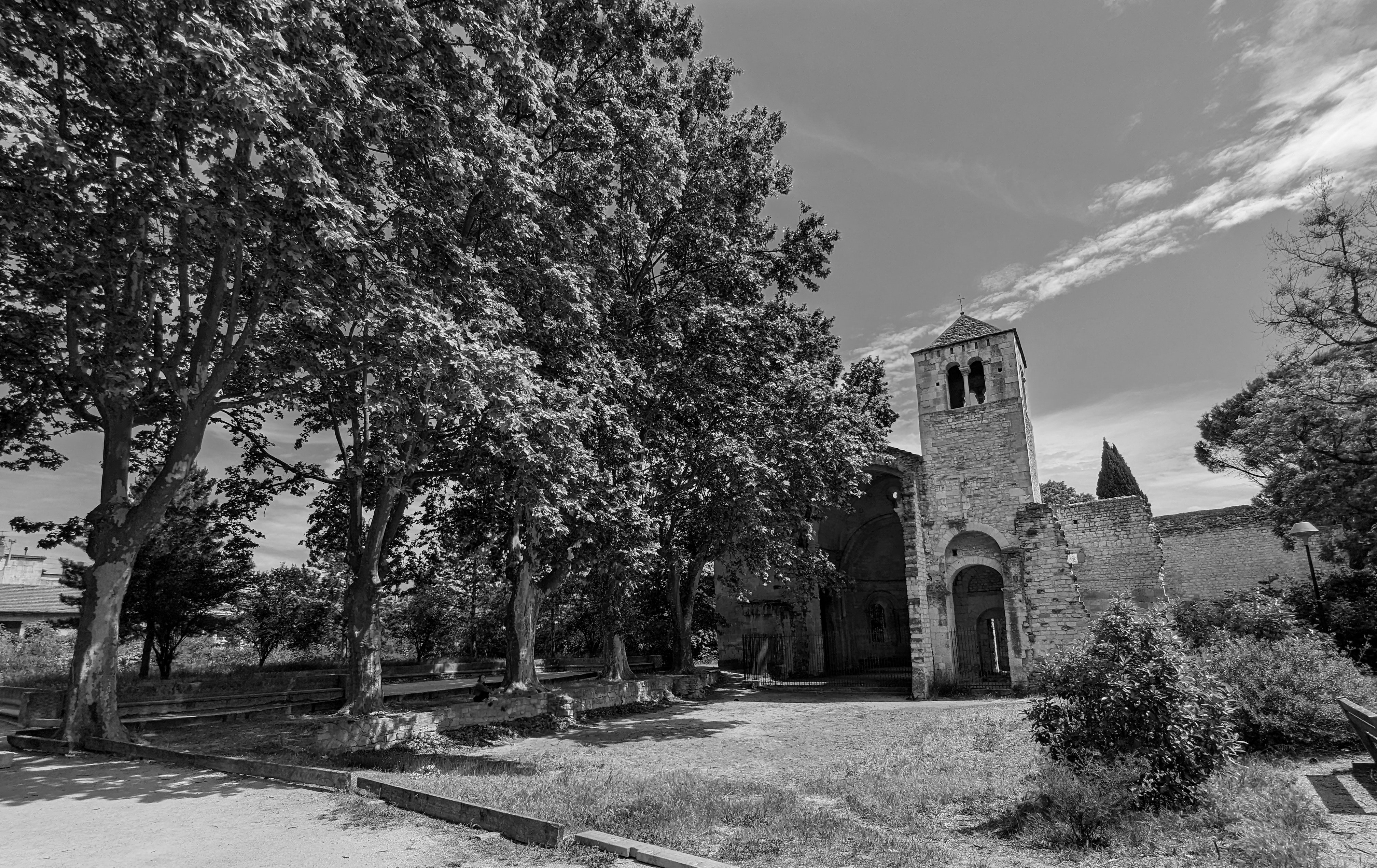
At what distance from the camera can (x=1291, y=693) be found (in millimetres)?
9086

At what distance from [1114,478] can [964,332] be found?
80.0ft

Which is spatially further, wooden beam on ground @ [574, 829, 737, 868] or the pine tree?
the pine tree

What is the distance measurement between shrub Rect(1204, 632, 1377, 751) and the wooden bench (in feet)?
1.42

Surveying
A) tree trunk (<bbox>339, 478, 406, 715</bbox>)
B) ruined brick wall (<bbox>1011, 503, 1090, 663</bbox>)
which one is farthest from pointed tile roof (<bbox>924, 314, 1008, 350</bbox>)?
tree trunk (<bbox>339, 478, 406, 715</bbox>)

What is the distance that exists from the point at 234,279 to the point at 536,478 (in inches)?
213

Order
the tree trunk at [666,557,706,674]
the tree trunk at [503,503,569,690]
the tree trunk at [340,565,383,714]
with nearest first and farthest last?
the tree trunk at [340,565,383,714] < the tree trunk at [503,503,569,690] < the tree trunk at [666,557,706,674]

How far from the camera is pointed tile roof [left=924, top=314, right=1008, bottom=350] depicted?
22578 millimetres

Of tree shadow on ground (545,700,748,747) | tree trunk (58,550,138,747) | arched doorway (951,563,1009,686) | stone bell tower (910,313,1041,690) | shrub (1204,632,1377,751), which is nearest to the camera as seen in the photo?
shrub (1204,632,1377,751)

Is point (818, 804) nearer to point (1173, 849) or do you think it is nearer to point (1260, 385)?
point (1173, 849)

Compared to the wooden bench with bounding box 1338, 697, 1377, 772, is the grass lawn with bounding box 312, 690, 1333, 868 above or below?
below

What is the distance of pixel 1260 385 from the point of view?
33.7 meters

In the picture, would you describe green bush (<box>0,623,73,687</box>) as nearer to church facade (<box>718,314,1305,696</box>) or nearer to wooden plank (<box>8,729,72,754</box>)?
wooden plank (<box>8,729,72,754</box>)

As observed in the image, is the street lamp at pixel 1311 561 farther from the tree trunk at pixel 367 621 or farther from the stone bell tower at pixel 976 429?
the tree trunk at pixel 367 621

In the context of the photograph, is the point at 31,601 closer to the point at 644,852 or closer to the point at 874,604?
the point at 874,604
